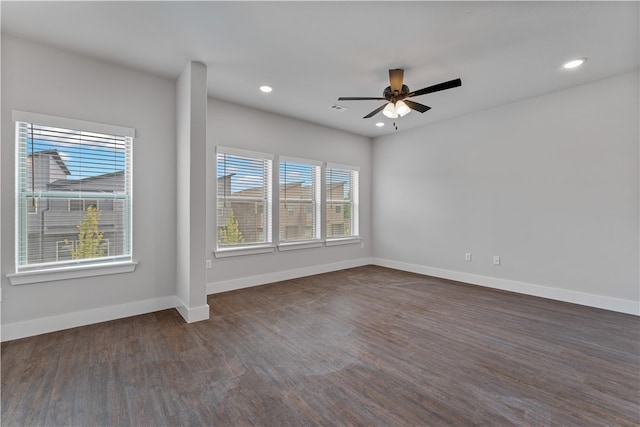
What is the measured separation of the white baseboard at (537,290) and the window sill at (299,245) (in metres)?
1.87

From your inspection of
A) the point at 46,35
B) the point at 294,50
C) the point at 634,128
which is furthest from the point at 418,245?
the point at 46,35

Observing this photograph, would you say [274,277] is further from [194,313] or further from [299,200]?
[194,313]

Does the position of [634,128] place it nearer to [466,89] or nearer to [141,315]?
[466,89]

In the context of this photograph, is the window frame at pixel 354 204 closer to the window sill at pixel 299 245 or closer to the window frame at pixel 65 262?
the window sill at pixel 299 245

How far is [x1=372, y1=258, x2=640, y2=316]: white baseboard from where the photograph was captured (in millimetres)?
3396

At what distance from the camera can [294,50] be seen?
2.88 metres

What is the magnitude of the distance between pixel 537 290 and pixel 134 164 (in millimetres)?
5588

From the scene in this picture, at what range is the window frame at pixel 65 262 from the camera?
268 centimetres

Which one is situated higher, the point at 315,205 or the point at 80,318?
the point at 315,205

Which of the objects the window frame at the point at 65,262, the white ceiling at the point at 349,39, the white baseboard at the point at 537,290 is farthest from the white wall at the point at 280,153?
the white baseboard at the point at 537,290

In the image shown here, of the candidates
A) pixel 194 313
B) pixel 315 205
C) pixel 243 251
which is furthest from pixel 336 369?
pixel 315 205

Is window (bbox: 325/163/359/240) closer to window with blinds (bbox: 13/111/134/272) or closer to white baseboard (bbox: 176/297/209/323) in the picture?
white baseboard (bbox: 176/297/209/323)

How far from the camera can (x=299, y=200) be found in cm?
517

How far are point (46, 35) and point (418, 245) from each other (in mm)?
5804
